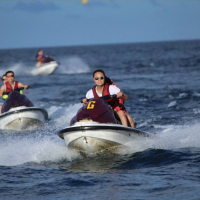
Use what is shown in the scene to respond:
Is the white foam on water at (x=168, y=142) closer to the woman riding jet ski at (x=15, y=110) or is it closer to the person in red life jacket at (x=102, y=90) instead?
the person in red life jacket at (x=102, y=90)

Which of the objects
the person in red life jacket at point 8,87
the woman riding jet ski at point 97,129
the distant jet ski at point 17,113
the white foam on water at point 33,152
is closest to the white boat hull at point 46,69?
the person in red life jacket at point 8,87

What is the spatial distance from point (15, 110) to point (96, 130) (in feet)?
15.7

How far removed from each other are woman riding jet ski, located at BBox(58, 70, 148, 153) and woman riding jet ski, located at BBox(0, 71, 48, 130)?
4.09 metres

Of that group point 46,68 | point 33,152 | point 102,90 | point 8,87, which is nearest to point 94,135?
point 102,90

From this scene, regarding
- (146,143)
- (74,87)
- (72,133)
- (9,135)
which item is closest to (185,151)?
(146,143)

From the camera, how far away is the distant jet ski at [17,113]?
12570 mm

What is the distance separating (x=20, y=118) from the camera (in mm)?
12703

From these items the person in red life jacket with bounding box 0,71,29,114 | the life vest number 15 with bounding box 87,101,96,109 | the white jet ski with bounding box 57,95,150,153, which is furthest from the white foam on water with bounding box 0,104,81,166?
the person in red life jacket with bounding box 0,71,29,114

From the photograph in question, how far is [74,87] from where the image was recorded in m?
24.3

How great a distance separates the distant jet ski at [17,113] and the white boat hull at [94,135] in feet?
13.6

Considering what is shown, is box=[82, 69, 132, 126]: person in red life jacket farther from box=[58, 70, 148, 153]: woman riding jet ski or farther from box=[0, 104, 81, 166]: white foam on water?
box=[0, 104, 81, 166]: white foam on water

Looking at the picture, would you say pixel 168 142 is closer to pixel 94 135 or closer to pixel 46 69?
pixel 94 135

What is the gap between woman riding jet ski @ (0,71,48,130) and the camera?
1258cm

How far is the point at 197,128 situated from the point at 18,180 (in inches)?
181
